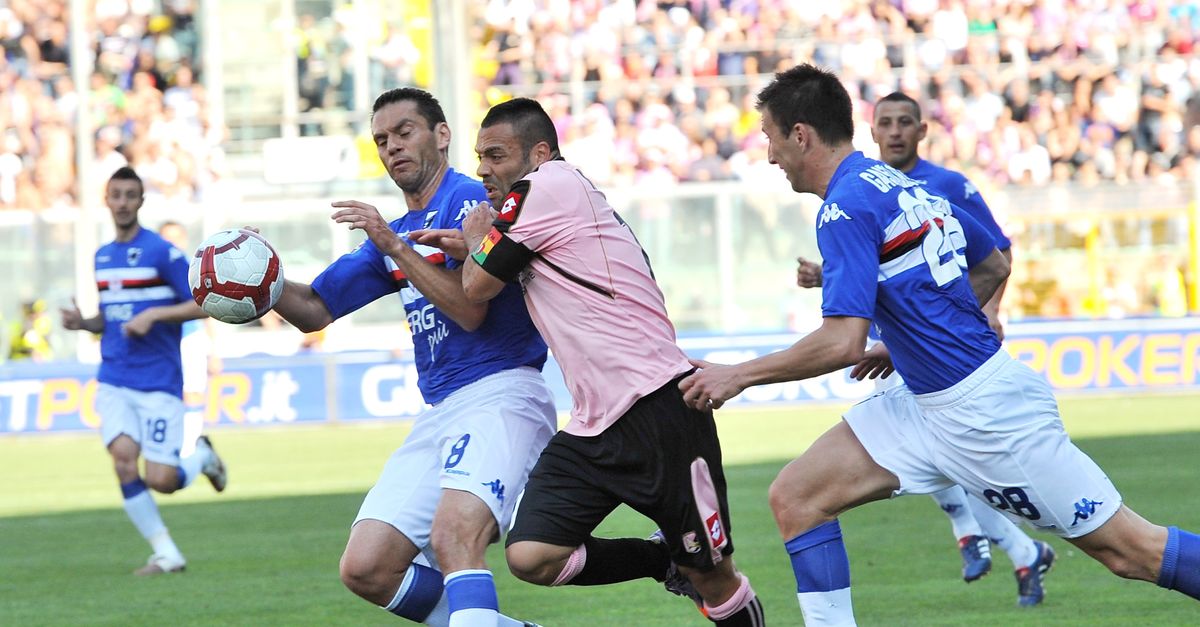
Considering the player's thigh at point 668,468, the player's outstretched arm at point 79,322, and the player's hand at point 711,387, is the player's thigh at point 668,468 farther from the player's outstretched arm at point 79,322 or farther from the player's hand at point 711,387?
the player's outstretched arm at point 79,322

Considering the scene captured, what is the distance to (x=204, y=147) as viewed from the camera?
82.8 ft

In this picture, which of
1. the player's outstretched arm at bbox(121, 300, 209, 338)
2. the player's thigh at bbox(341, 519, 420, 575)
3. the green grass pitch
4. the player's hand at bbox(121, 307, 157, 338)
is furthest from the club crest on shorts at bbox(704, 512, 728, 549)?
the player's hand at bbox(121, 307, 157, 338)

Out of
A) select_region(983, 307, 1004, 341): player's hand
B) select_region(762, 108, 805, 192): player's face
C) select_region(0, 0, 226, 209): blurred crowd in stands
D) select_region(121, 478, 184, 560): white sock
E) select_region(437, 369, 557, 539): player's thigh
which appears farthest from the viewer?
select_region(0, 0, 226, 209): blurred crowd in stands

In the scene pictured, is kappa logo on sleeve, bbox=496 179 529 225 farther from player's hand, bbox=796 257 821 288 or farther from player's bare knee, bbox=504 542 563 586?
player's hand, bbox=796 257 821 288

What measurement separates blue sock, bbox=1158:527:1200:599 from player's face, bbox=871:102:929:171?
3.37 metres

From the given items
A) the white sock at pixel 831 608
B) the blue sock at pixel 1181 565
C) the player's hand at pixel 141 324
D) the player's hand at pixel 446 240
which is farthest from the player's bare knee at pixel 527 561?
the player's hand at pixel 141 324

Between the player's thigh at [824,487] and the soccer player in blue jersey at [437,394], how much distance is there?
1.00 meters

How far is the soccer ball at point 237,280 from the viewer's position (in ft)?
20.6

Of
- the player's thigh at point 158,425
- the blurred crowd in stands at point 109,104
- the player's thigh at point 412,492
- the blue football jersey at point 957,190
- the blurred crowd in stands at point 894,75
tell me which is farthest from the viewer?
the blurred crowd in stands at point 109,104

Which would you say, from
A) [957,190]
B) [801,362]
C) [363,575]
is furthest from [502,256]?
[957,190]

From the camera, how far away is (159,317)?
10273 mm

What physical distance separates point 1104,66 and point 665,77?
6882 millimetres

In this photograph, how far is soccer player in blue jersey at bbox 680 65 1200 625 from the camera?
5.27 meters

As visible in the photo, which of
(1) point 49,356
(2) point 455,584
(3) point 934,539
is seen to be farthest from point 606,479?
(1) point 49,356
